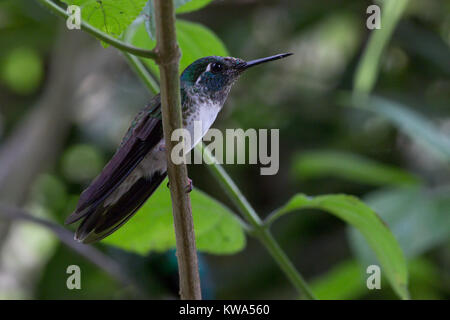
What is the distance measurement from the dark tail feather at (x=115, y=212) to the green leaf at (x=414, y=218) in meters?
0.76

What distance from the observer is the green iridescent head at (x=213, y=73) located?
115 cm

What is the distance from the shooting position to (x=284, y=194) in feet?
10.6

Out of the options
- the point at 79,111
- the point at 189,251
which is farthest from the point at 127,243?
the point at 79,111

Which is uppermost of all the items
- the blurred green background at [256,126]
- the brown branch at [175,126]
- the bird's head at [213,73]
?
the blurred green background at [256,126]

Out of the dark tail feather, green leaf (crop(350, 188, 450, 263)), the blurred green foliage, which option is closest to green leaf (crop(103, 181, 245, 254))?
the dark tail feather

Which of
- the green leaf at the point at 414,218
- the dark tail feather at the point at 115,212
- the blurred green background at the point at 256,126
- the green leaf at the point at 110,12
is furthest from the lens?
the blurred green background at the point at 256,126

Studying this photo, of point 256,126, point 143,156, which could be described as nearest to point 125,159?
point 143,156

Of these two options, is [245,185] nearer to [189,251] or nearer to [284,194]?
[284,194]

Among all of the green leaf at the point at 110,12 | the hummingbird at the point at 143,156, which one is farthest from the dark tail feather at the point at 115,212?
the green leaf at the point at 110,12

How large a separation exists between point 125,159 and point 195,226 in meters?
0.27

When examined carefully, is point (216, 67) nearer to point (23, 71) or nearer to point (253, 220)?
point (253, 220)

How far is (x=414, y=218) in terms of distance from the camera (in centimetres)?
192

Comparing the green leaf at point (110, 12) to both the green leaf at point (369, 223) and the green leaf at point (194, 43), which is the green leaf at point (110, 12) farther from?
the green leaf at point (369, 223)

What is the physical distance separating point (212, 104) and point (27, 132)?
187cm
